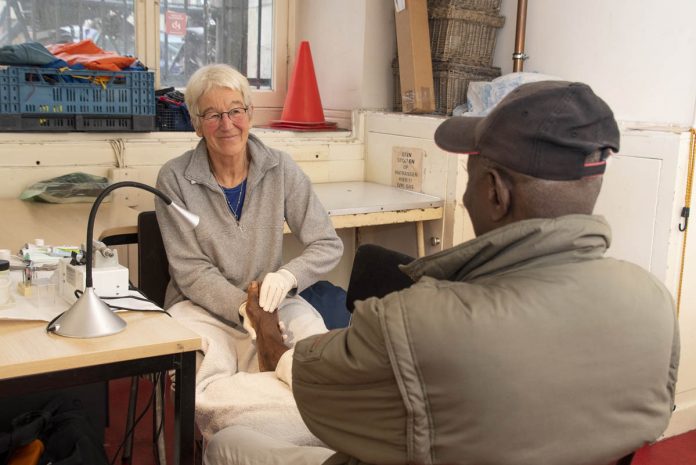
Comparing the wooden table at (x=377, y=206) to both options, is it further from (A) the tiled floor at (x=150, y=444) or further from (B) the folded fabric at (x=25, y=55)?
(B) the folded fabric at (x=25, y=55)

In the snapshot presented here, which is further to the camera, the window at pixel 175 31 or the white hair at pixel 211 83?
the window at pixel 175 31

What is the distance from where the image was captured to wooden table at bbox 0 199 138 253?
235cm

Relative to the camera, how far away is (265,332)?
2.07 meters

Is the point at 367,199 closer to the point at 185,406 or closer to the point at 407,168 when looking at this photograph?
the point at 407,168

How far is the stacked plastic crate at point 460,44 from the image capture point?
3.59 metres

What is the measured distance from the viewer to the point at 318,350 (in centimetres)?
107

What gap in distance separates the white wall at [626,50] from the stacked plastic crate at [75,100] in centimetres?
173

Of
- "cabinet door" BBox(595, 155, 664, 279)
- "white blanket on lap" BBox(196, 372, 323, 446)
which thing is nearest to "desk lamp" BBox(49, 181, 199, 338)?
"white blanket on lap" BBox(196, 372, 323, 446)

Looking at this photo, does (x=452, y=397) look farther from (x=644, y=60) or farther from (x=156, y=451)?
(x=644, y=60)

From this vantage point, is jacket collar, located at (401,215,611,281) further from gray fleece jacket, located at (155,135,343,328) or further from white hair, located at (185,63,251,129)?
white hair, located at (185,63,251,129)

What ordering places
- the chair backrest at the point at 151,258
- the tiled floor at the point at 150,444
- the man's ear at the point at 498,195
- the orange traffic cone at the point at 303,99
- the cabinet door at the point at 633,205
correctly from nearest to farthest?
the man's ear at the point at 498,195 → the chair backrest at the point at 151,258 → the tiled floor at the point at 150,444 → the cabinet door at the point at 633,205 → the orange traffic cone at the point at 303,99

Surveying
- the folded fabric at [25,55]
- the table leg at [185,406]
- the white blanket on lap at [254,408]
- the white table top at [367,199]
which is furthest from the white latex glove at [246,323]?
the folded fabric at [25,55]

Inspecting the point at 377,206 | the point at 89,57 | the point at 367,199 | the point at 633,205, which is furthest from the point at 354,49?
the point at 633,205

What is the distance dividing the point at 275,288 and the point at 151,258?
492 millimetres
